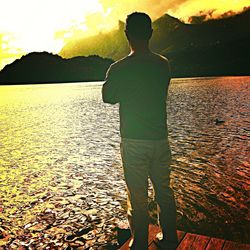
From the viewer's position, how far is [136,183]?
16.1 ft

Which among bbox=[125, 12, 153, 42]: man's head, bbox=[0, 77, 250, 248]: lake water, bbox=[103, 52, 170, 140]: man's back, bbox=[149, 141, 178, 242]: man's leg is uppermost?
bbox=[125, 12, 153, 42]: man's head

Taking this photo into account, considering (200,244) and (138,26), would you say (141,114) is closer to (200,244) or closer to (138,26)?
(138,26)

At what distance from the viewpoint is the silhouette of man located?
15.3 feet

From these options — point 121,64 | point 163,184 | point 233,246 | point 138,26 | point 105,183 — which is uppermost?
point 138,26

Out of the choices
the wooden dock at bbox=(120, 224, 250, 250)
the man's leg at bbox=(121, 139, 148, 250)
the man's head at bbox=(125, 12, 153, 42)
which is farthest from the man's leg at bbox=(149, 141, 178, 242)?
the man's head at bbox=(125, 12, 153, 42)

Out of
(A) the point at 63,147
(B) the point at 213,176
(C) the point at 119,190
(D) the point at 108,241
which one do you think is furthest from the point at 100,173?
(A) the point at 63,147

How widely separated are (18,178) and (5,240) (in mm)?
6105

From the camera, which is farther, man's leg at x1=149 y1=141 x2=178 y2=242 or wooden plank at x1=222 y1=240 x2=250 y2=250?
wooden plank at x1=222 y1=240 x2=250 y2=250

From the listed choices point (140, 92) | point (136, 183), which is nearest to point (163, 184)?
point (136, 183)

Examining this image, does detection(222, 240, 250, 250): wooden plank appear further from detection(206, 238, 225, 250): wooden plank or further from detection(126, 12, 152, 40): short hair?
detection(126, 12, 152, 40): short hair

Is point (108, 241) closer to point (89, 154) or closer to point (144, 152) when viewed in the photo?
point (144, 152)

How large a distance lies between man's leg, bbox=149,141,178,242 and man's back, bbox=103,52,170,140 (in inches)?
10.8

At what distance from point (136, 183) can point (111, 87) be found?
154 centimetres

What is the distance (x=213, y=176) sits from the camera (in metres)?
12.9
